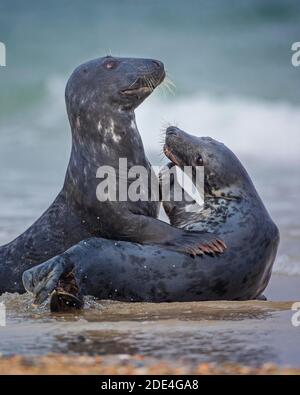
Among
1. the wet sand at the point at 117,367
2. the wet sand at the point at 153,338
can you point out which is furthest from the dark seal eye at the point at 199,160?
the wet sand at the point at 117,367

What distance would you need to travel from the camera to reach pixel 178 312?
22.2 feet

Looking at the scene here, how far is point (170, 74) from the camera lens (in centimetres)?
2553

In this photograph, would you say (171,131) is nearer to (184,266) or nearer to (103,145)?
(103,145)

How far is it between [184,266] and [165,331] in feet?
4.49

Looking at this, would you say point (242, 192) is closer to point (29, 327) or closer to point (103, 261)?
point (103, 261)

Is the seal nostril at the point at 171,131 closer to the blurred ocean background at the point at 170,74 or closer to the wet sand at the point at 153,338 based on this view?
the wet sand at the point at 153,338

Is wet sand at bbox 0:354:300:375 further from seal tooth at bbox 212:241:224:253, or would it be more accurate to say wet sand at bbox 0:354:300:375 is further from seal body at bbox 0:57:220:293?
seal body at bbox 0:57:220:293

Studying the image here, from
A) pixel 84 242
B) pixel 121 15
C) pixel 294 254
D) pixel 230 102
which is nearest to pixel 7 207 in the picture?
pixel 294 254

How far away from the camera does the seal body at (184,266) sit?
7133 mm

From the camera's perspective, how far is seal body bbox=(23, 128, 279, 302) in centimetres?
713

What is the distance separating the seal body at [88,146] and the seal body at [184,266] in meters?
0.70
